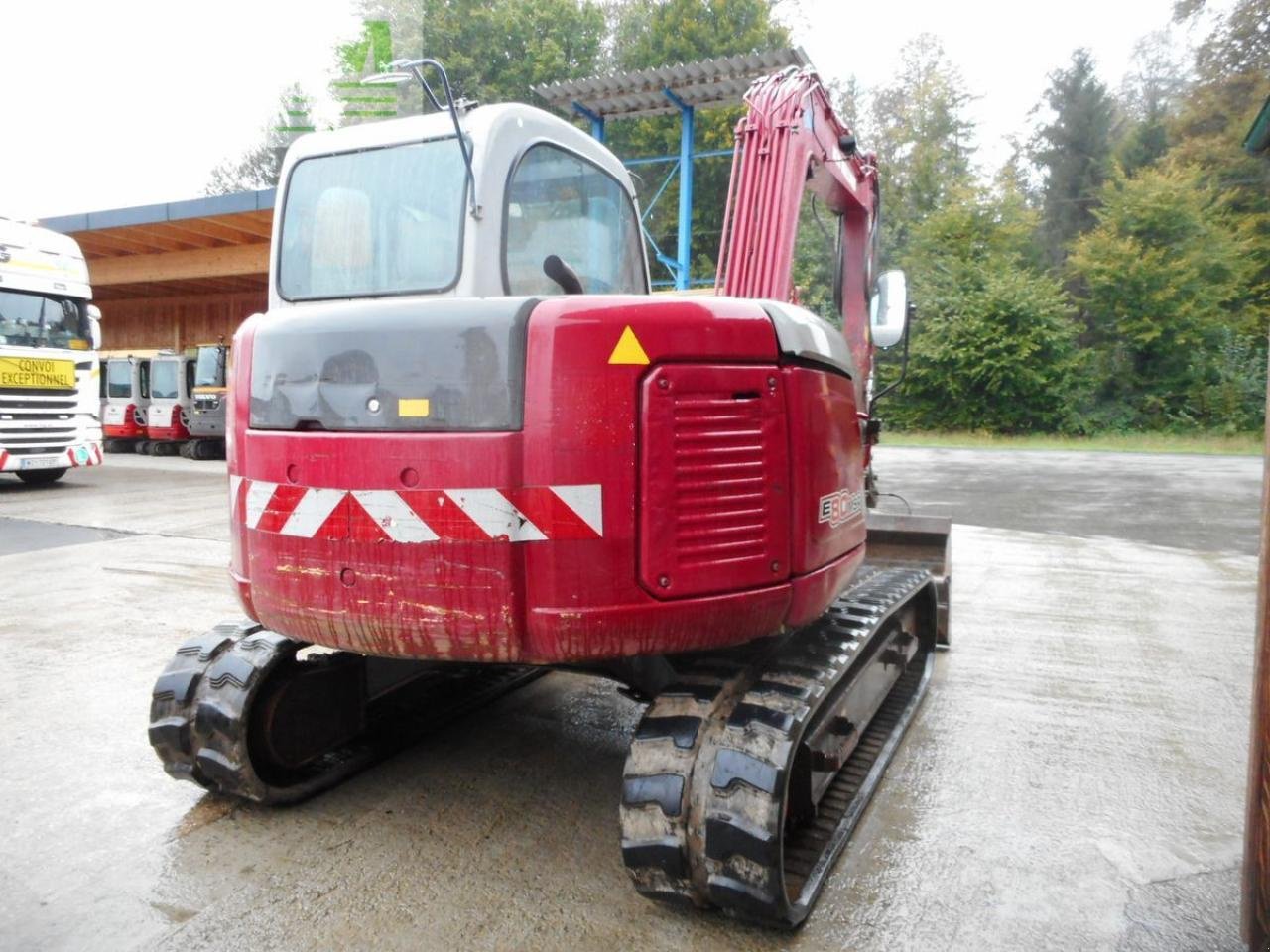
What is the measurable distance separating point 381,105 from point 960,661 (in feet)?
13.0

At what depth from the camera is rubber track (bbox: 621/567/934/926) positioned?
7.76 ft

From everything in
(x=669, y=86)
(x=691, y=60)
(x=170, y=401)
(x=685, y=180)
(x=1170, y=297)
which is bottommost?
(x=170, y=401)

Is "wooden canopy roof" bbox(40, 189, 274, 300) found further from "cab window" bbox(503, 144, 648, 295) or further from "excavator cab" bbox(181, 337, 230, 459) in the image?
"cab window" bbox(503, 144, 648, 295)

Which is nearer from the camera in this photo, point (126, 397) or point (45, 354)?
point (45, 354)

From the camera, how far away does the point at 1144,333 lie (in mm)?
30672

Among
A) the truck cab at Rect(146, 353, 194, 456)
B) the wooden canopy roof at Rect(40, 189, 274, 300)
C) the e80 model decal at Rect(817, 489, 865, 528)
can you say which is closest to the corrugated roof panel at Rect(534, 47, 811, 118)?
the wooden canopy roof at Rect(40, 189, 274, 300)

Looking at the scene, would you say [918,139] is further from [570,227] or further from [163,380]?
[570,227]

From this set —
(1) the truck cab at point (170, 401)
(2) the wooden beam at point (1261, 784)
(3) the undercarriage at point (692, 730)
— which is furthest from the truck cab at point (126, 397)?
(2) the wooden beam at point (1261, 784)

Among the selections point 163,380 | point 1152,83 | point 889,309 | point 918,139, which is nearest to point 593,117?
point 889,309

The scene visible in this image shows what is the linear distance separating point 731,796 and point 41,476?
50.5ft

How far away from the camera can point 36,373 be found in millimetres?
12523

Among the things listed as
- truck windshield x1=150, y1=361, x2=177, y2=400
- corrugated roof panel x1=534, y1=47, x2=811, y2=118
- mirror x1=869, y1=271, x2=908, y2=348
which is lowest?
mirror x1=869, y1=271, x2=908, y2=348

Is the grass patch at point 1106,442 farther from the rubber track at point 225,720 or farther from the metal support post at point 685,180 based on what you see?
the rubber track at point 225,720

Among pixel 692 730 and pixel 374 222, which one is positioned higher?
pixel 374 222
